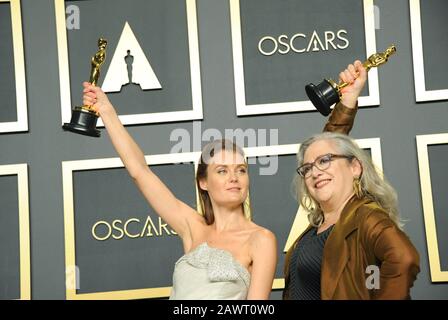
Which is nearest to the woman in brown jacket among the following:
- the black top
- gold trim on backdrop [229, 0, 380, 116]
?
the black top

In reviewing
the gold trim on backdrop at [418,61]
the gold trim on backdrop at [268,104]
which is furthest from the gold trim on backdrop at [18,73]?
the gold trim on backdrop at [418,61]

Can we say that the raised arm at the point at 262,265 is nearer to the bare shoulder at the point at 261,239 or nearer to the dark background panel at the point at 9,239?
the bare shoulder at the point at 261,239

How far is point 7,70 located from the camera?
3.35m

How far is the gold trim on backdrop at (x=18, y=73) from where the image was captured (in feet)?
10.8

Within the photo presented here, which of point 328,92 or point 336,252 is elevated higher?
Answer: point 328,92

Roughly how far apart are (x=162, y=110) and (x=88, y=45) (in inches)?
14.9

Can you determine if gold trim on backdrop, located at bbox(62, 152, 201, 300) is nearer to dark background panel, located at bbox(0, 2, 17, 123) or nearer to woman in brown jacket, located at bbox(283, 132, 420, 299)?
dark background panel, located at bbox(0, 2, 17, 123)

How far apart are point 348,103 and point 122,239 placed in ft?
3.50

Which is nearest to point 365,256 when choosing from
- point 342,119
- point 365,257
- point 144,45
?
point 365,257

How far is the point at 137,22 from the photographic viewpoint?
3.36 m

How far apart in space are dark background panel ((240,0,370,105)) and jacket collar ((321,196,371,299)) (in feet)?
3.67

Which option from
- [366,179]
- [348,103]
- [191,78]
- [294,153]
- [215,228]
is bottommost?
[215,228]

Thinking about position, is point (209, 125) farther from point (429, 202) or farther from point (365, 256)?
point (365, 256)
